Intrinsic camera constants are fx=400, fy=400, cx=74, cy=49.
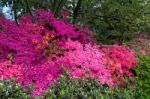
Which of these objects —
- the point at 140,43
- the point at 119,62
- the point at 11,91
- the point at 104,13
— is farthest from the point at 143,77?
the point at 11,91

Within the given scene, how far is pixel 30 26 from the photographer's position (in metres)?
8.66

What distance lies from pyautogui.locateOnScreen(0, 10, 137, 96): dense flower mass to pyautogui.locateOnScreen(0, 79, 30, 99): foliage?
4.74ft

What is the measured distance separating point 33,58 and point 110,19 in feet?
16.2

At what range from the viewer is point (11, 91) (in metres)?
5.48

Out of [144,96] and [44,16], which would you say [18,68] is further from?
[144,96]

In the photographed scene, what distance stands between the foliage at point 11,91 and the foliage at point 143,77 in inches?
153

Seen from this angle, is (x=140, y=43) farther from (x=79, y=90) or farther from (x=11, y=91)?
(x=11, y=91)

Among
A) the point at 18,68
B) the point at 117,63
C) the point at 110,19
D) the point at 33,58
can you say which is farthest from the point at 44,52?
the point at 110,19

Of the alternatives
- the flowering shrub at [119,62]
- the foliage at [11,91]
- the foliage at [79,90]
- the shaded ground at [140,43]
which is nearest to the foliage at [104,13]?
the shaded ground at [140,43]

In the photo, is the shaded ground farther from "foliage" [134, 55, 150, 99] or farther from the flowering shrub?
the flowering shrub

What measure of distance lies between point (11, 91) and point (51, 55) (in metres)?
2.86

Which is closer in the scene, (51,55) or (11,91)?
(11,91)

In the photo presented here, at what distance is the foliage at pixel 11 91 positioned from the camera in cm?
541

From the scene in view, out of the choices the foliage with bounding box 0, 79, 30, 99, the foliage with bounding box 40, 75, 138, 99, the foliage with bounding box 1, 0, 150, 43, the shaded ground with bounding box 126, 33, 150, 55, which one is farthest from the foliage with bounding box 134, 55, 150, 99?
the foliage with bounding box 0, 79, 30, 99
